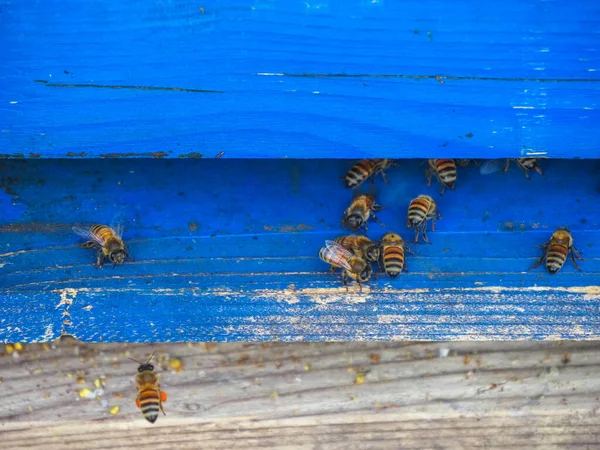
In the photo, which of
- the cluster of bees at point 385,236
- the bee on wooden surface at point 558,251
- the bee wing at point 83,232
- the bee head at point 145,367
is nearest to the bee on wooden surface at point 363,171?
the cluster of bees at point 385,236

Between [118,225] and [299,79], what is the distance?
0.89 m

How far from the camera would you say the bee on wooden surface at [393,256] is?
2301 millimetres

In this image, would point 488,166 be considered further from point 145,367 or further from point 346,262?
point 145,367

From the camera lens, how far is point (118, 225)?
2.44 meters

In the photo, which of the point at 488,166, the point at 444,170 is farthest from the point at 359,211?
the point at 488,166

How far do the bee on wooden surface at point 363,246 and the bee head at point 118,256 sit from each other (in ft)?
2.17

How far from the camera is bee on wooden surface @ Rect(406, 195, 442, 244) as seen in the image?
7.63ft

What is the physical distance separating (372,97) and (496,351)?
1259 millimetres

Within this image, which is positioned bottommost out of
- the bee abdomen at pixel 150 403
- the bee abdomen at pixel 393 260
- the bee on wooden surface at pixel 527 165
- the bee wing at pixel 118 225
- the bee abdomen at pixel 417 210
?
the bee abdomen at pixel 150 403

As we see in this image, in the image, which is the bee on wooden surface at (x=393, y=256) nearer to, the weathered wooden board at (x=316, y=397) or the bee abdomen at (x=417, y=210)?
the bee abdomen at (x=417, y=210)

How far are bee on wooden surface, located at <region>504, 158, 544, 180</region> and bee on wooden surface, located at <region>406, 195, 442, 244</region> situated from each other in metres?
0.27

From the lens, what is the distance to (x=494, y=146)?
77.5 inches

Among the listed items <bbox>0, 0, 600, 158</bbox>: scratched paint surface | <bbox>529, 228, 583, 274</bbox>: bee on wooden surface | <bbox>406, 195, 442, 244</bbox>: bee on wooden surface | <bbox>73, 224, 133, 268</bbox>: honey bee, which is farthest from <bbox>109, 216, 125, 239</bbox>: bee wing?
<bbox>529, 228, 583, 274</bbox>: bee on wooden surface

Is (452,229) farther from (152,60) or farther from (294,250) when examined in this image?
(152,60)
